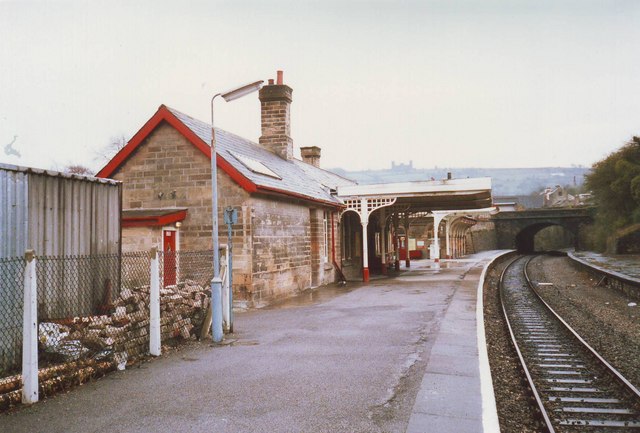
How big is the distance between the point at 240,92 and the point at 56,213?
3361 millimetres

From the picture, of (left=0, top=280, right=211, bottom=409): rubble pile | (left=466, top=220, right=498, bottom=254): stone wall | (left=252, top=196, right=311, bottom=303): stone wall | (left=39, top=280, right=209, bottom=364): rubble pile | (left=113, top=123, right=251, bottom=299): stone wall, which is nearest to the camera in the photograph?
(left=0, top=280, right=211, bottom=409): rubble pile

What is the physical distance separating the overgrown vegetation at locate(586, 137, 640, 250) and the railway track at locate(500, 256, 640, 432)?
26868 mm

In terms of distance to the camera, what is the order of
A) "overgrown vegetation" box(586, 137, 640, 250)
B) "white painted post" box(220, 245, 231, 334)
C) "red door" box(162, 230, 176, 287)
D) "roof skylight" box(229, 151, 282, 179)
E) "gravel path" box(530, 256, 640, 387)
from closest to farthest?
"gravel path" box(530, 256, 640, 387) → "white painted post" box(220, 245, 231, 334) → "red door" box(162, 230, 176, 287) → "roof skylight" box(229, 151, 282, 179) → "overgrown vegetation" box(586, 137, 640, 250)

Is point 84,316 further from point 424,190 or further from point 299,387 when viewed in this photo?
point 424,190

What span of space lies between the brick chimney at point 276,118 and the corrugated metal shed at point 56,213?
35.4 feet

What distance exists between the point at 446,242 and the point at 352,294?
2406 cm

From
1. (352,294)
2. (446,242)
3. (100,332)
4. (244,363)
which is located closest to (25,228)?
(100,332)

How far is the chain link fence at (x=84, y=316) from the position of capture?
5902 millimetres

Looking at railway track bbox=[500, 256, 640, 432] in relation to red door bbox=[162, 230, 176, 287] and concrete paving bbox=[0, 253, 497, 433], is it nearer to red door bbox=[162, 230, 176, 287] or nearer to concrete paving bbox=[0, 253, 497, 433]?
concrete paving bbox=[0, 253, 497, 433]

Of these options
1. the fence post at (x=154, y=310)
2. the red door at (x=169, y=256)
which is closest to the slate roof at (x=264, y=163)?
the red door at (x=169, y=256)

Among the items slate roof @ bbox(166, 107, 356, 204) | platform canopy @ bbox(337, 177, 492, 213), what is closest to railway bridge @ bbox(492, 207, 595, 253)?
platform canopy @ bbox(337, 177, 492, 213)

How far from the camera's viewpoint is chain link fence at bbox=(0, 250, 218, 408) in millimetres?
5902

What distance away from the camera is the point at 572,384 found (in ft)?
23.3

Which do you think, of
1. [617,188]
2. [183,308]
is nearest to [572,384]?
[183,308]
